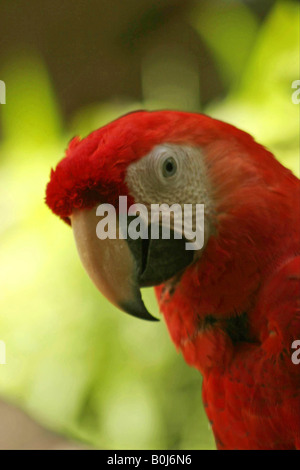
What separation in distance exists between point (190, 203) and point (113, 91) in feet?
2.99

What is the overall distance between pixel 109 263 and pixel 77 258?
26.6 inches

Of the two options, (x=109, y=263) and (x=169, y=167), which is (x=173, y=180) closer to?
(x=169, y=167)

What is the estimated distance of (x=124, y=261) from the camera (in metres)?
0.60

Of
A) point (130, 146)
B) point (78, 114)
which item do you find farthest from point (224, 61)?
point (130, 146)

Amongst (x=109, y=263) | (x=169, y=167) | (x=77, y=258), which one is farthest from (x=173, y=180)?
(x=77, y=258)

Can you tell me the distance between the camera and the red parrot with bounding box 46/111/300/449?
59 cm

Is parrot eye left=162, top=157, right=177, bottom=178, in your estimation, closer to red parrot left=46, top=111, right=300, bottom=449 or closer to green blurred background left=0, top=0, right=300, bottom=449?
red parrot left=46, top=111, right=300, bottom=449

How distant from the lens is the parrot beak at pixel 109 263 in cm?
60

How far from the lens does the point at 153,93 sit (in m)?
1.37

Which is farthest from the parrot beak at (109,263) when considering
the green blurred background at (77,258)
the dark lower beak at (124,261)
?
the green blurred background at (77,258)

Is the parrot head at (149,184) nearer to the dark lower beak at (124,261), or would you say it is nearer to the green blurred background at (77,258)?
the dark lower beak at (124,261)

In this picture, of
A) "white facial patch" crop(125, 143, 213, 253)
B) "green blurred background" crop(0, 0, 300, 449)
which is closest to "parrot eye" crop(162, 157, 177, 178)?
"white facial patch" crop(125, 143, 213, 253)

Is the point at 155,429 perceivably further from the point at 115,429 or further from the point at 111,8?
the point at 111,8

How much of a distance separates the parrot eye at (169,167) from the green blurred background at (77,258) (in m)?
0.64
